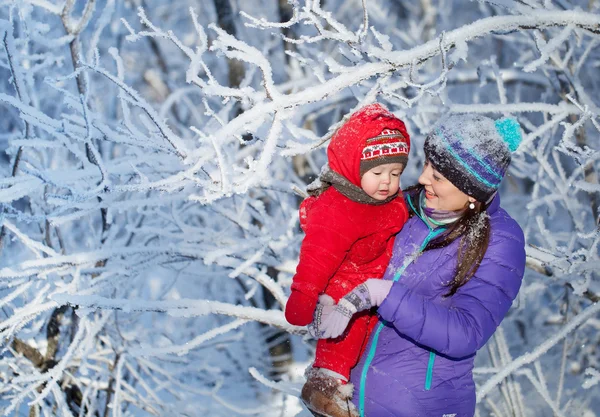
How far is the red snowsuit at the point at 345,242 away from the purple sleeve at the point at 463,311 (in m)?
0.25

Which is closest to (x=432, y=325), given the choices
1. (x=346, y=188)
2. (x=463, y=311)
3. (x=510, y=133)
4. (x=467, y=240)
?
(x=463, y=311)

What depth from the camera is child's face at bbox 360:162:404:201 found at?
1.96 m

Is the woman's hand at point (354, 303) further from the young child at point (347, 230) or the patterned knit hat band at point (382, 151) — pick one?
the patterned knit hat band at point (382, 151)

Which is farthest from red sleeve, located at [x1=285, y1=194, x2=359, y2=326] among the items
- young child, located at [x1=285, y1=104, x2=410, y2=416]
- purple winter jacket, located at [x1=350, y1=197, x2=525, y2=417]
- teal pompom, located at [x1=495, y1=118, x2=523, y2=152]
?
teal pompom, located at [x1=495, y1=118, x2=523, y2=152]

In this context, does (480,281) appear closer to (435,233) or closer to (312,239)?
(435,233)

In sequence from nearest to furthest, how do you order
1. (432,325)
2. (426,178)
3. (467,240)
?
(432,325)
(467,240)
(426,178)

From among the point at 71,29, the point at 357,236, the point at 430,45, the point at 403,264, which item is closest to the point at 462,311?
the point at 403,264

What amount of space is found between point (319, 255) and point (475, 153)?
623 millimetres

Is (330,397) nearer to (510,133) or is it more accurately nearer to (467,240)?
(467,240)

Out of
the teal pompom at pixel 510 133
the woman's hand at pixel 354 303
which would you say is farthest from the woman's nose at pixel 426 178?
the woman's hand at pixel 354 303

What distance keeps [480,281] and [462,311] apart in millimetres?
122

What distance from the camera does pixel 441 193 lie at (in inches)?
76.1

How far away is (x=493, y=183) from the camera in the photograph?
1.88m

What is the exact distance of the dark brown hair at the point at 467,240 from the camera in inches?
71.9
